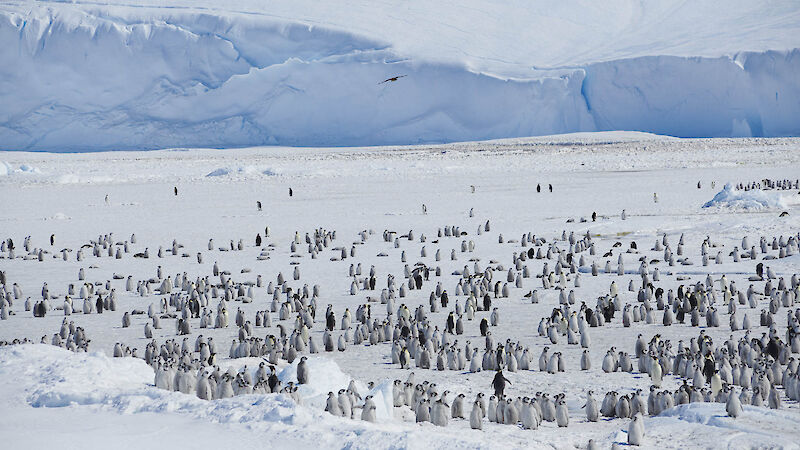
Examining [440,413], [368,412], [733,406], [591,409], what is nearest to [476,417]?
[440,413]

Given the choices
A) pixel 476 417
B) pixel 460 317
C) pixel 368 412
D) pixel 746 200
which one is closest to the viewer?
pixel 368 412

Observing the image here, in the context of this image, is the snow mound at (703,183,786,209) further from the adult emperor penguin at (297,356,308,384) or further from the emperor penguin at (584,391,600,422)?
the adult emperor penguin at (297,356,308,384)

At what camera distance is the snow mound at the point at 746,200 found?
24.4m

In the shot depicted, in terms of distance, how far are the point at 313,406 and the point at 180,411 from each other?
120 centimetres

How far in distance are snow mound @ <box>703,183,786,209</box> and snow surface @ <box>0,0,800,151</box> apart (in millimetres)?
42698

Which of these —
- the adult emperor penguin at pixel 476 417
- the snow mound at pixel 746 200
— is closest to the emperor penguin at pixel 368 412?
the adult emperor penguin at pixel 476 417

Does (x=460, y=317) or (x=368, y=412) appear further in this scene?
(x=460, y=317)

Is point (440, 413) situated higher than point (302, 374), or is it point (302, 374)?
point (302, 374)

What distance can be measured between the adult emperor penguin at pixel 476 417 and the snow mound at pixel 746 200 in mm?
18439

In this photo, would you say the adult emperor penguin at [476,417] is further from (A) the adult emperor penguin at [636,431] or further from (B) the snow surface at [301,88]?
(B) the snow surface at [301,88]

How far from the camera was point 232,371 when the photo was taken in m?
9.45

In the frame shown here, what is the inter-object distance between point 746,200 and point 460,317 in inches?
598

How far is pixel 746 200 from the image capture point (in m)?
24.6

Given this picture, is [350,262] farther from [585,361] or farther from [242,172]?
[242,172]
